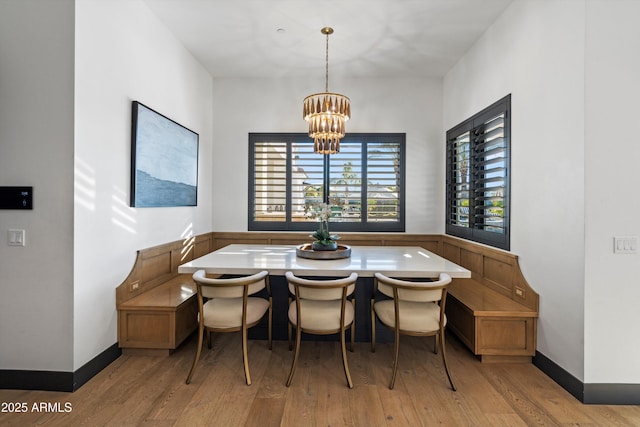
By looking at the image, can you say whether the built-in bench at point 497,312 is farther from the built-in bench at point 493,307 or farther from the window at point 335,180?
the window at point 335,180

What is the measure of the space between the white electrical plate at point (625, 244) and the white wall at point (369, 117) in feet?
8.18

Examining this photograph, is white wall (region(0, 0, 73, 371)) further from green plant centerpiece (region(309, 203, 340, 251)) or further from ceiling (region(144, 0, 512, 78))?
green plant centerpiece (region(309, 203, 340, 251))

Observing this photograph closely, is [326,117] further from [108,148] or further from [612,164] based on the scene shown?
[612,164]

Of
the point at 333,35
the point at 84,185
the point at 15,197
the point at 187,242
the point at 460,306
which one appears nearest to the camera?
the point at 15,197

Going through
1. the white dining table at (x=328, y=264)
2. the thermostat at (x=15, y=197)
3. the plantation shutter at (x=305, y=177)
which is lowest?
the white dining table at (x=328, y=264)

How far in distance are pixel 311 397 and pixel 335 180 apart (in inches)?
119

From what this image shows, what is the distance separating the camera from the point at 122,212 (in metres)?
2.78

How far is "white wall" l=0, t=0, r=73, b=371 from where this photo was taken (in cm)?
224

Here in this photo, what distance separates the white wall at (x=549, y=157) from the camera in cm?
222

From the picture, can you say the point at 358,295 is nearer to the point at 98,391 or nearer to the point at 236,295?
the point at 236,295

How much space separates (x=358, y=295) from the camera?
304 cm

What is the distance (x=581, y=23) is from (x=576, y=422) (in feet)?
8.29

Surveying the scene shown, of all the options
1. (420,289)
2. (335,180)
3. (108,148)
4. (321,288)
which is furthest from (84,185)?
(335,180)

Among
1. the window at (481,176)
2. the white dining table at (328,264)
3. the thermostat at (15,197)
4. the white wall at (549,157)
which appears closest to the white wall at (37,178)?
the thermostat at (15,197)
